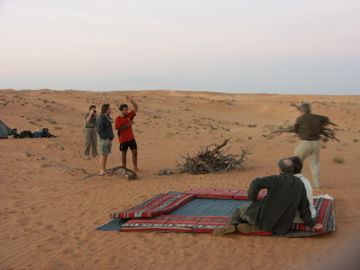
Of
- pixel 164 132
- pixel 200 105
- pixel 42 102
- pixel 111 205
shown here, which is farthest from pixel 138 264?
pixel 200 105

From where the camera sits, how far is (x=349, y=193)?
392 inches

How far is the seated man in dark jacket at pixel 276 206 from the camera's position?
6.42m

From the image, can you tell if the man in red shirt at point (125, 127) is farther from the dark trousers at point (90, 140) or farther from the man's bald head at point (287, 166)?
the man's bald head at point (287, 166)

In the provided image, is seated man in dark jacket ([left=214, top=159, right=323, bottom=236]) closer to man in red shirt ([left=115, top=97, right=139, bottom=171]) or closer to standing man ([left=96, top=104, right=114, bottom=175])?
man in red shirt ([left=115, top=97, right=139, bottom=171])

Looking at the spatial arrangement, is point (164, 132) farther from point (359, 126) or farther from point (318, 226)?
point (318, 226)

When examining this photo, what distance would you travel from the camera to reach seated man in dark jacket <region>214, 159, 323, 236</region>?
642 centimetres

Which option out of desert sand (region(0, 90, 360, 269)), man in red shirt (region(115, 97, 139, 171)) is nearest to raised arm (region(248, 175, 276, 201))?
desert sand (region(0, 90, 360, 269))

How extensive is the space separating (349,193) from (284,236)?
153 inches

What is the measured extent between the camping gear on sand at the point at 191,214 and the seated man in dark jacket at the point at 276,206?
0.12 metres

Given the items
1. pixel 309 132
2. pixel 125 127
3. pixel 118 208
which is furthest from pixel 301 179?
pixel 125 127

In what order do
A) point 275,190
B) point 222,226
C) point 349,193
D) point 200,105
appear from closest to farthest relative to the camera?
1. point 275,190
2. point 222,226
3. point 349,193
4. point 200,105

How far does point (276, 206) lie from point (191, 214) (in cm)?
179

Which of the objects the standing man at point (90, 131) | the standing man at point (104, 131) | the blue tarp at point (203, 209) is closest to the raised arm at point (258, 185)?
the blue tarp at point (203, 209)

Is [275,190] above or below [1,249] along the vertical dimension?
above
